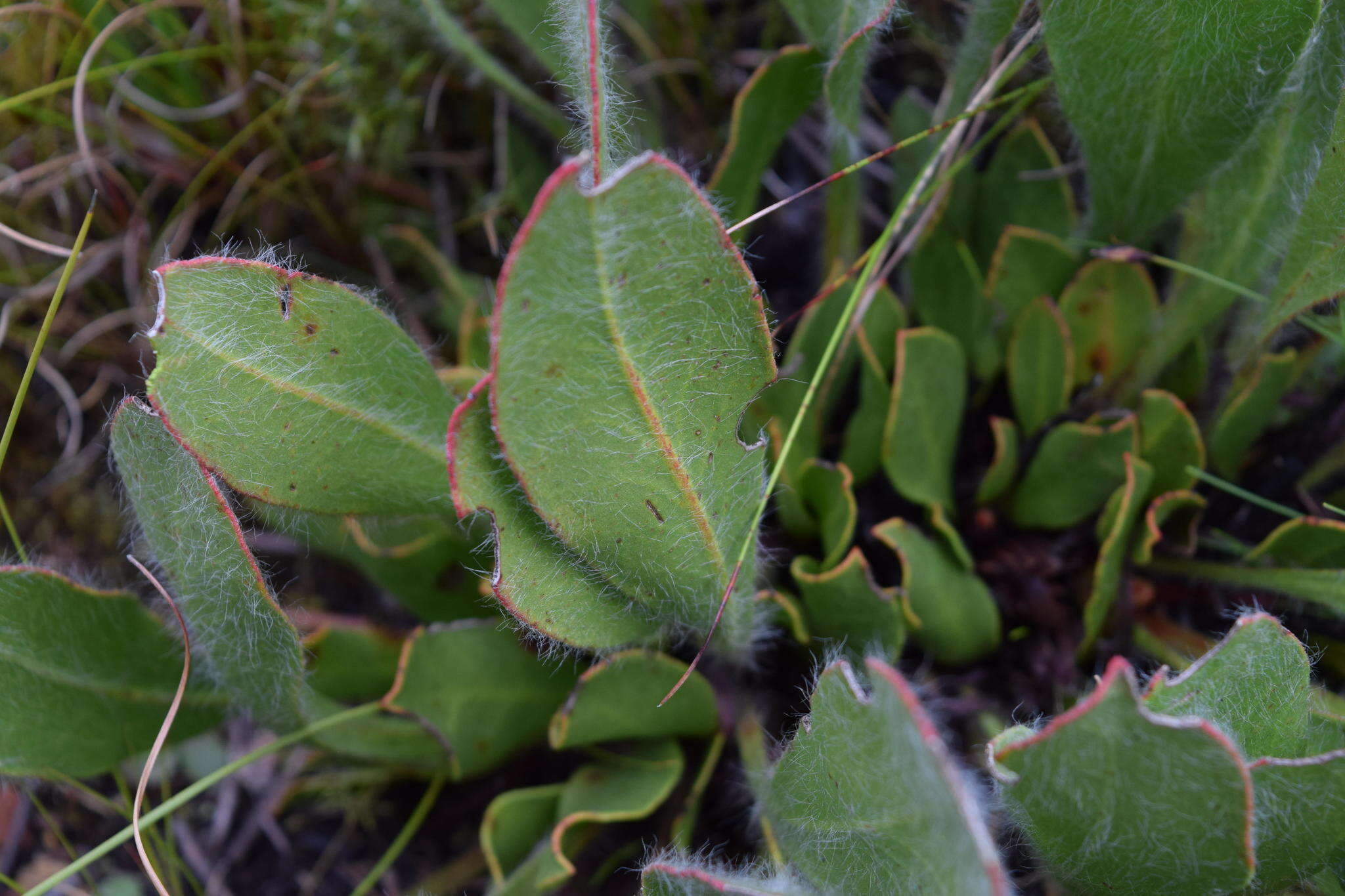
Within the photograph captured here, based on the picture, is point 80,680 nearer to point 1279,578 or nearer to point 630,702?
point 630,702

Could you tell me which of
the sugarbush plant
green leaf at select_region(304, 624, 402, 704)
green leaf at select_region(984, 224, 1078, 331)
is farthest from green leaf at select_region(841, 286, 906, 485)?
green leaf at select_region(304, 624, 402, 704)

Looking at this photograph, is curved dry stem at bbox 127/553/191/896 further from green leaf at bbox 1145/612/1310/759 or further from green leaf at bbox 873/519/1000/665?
green leaf at bbox 1145/612/1310/759

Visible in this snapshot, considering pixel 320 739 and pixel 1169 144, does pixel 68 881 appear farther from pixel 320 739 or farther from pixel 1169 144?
pixel 1169 144

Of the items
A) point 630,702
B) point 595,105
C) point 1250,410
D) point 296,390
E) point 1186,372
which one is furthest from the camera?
point 1186,372

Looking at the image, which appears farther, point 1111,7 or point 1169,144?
point 1169,144

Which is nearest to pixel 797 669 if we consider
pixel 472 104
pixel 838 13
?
pixel 838 13

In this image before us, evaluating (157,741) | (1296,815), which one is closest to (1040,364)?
(1296,815)
